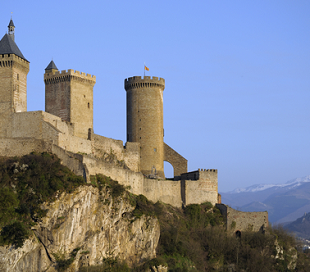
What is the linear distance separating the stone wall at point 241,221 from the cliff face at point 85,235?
10649mm

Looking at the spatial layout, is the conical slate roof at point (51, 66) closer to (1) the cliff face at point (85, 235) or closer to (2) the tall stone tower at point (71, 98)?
(2) the tall stone tower at point (71, 98)

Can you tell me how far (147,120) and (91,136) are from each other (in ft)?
32.5

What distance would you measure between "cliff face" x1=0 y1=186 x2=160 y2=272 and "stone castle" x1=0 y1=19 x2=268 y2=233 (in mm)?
3077

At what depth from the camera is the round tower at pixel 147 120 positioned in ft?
215

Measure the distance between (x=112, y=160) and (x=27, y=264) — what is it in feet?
63.3

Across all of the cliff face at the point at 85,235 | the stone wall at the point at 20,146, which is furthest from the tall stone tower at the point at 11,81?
the cliff face at the point at 85,235

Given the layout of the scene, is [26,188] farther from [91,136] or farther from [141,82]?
[141,82]

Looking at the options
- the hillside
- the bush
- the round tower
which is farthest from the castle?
the bush

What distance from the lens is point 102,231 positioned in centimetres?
4862

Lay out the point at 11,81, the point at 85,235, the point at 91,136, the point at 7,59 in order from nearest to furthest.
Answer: the point at 85,235, the point at 11,81, the point at 7,59, the point at 91,136

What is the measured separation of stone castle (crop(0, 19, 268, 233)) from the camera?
164 ft

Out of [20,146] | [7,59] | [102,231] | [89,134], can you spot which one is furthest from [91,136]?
[102,231]

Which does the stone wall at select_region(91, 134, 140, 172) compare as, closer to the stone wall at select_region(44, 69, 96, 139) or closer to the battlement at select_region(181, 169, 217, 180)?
the stone wall at select_region(44, 69, 96, 139)

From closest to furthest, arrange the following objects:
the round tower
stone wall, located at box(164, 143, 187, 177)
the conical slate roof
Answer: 1. the conical slate roof
2. the round tower
3. stone wall, located at box(164, 143, 187, 177)
